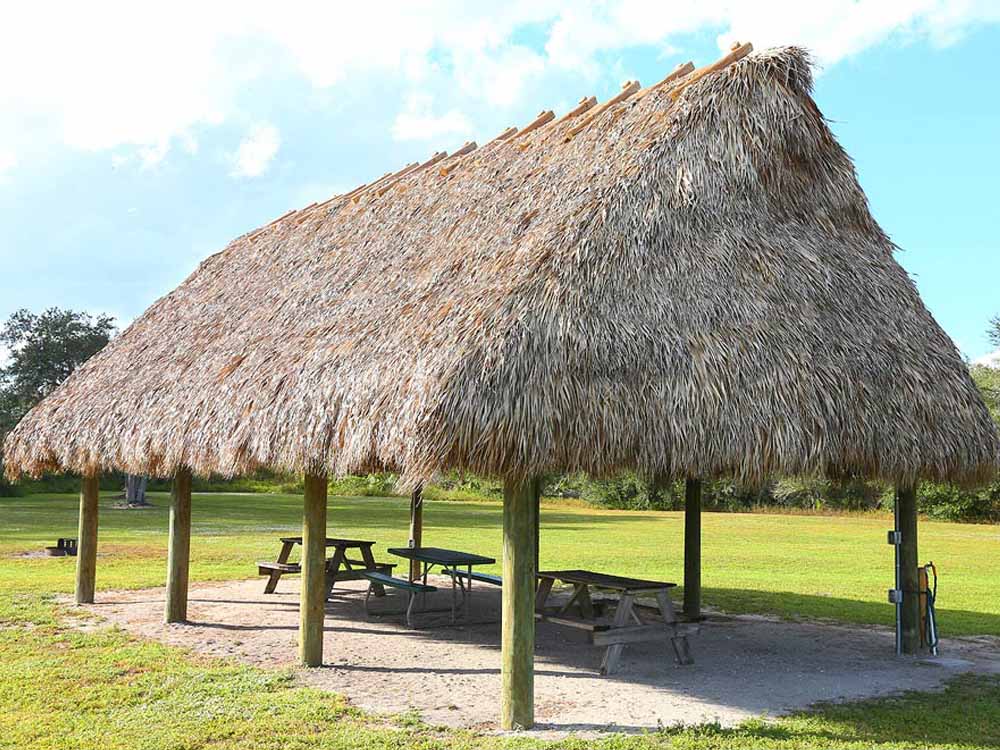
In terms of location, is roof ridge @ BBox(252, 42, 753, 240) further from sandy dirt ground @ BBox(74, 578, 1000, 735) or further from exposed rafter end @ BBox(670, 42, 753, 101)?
sandy dirt ground @ BBox(74, 578, 1000, 735)

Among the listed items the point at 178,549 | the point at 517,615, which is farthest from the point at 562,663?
the point at 178,549

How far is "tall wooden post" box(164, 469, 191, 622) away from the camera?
1084 centimetres

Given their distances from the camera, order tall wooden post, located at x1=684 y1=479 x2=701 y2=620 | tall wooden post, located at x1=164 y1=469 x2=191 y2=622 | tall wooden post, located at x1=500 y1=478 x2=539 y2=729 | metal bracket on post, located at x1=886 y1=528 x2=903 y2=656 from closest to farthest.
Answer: tall wooden post, located at x1=500 y1=478 x2=539 y2=729 → metal bracket on post, located at x1=886 y1=528 x2=903 y2=656 → tall wooden post, located at x1=164 y1=469 x2=191 y2=622 → tall wooden post, located at x1=684 y1=479 x2=701 y2=620

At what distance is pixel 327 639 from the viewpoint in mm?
10250

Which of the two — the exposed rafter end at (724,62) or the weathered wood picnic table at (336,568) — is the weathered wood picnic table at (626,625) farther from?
the exposed rafter end at (724,62)

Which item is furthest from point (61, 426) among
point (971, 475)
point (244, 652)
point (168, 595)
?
point (971, 475)

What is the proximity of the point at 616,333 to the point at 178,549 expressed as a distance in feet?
19.6

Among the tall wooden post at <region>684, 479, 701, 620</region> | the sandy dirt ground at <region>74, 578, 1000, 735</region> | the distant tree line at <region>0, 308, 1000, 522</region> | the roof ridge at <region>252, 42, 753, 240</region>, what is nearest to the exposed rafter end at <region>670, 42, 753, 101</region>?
the roof ridge at <region>252, 42, 753, 240</region>

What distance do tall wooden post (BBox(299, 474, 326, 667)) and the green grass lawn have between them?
0.49m

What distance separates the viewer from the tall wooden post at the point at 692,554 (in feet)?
37.5

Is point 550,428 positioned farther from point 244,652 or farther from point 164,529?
point 164,529

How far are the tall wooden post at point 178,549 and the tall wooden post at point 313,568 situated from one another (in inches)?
104

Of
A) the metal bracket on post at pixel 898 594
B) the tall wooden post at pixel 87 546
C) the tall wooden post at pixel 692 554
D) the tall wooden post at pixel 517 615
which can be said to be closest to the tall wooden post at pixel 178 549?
the tall wooden post at pixel 87 546

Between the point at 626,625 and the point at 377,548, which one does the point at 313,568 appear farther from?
the point at 377,548
